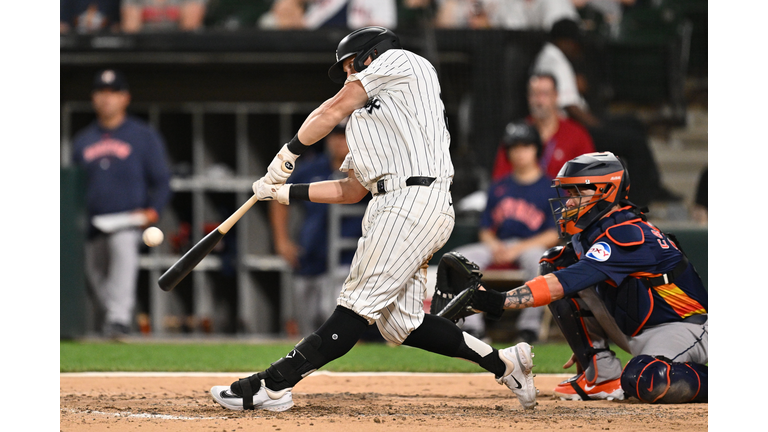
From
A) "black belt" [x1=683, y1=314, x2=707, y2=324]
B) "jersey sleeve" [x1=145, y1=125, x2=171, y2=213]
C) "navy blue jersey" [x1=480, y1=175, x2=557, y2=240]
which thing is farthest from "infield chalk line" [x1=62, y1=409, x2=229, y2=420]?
"jersey sleeve" [x1=145, y1=125, x2=171, y2=213]

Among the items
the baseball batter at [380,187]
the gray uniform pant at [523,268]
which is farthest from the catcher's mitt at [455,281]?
the gray uniform pant at [523,268]

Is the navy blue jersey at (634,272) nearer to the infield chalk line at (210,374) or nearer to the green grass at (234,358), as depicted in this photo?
the infield chalk line at (210,374)

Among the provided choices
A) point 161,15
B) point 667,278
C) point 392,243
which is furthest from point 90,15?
point 667,278

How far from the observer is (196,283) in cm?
848

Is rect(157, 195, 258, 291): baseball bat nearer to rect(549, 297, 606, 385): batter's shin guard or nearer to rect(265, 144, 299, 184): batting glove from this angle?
rect(265, 144, 299, 184): batting glove

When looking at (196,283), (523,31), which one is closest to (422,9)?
(523,31)

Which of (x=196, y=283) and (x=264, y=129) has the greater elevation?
(x=264, y=129)

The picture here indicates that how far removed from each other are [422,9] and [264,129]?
2.02 metres

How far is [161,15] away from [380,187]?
5.76 meters

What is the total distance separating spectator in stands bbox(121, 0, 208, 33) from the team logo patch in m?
5.50

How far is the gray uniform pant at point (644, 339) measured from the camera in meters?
3.35

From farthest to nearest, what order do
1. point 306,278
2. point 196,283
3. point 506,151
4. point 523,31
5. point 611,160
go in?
1. point 196,283
2. point 523,31
3. point 306,278
4. point 506,151
5. point 611,160

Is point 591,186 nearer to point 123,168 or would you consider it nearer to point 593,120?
point 123,168

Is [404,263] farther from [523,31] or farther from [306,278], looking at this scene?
[523,31]
